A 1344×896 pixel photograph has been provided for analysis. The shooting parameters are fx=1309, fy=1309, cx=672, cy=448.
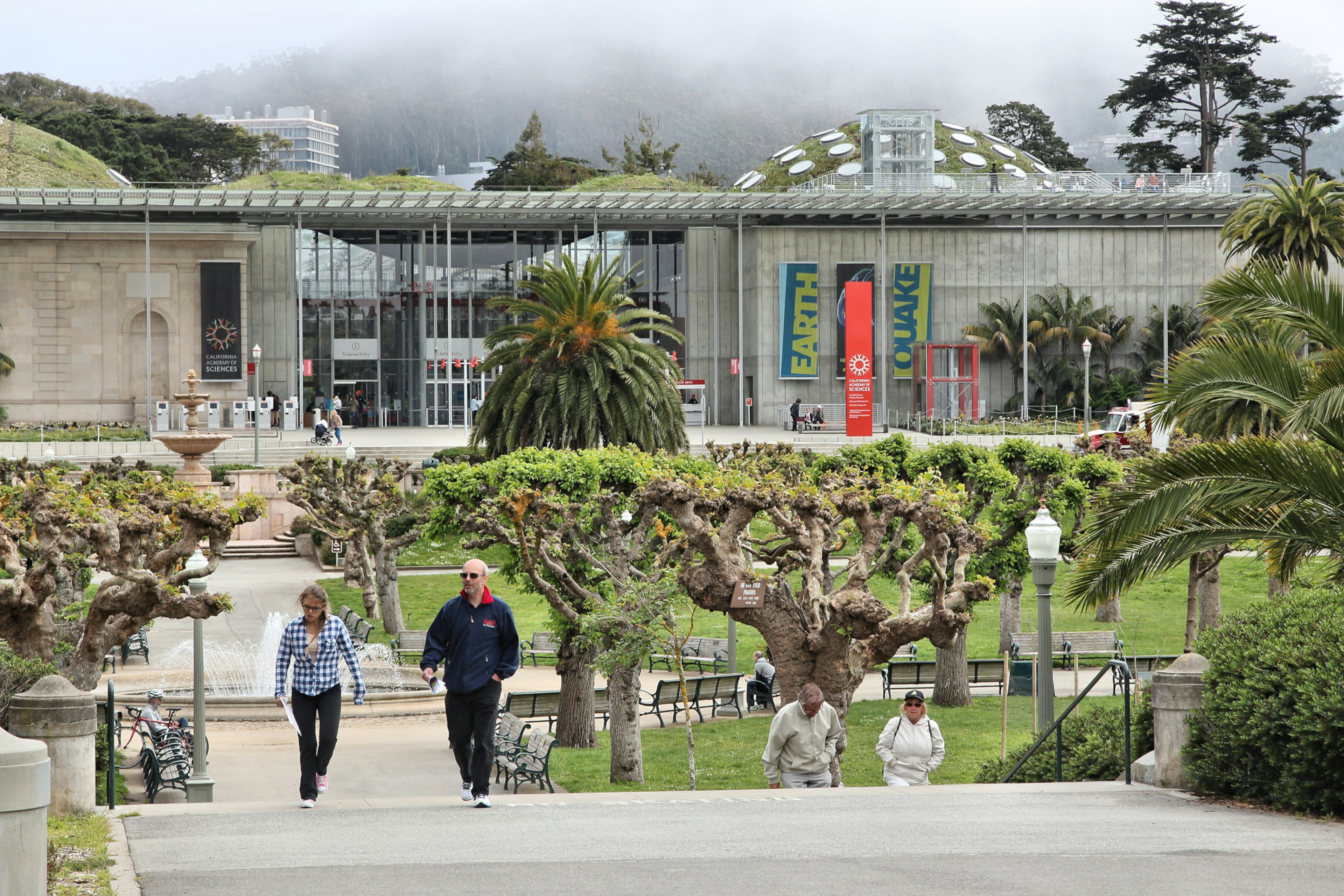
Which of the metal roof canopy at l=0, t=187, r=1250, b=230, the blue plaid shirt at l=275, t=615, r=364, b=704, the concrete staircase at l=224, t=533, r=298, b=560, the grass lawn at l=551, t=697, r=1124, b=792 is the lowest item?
the grass lawn at l=551, t=697, r=1124, b=792

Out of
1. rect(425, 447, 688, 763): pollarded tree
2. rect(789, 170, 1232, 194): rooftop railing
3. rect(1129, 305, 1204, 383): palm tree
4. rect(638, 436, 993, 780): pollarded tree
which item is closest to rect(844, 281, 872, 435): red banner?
rect(789, 170, 1232, 194): rooftop railing

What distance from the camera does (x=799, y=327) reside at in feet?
175

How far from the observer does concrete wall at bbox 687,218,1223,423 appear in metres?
53.7

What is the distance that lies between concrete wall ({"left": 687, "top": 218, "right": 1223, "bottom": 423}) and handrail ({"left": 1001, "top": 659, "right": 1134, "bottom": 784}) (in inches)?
1687

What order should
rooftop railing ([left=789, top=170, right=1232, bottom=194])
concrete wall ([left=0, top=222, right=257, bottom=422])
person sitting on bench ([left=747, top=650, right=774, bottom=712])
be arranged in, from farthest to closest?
rooftop railing ([left=789, top=170, right=1232, bottom=194]), concrete wall ([left=0, top=222, right=257, bottom=422]), person sitting on bench ([left=747, top=650, right=774, bottom=712])

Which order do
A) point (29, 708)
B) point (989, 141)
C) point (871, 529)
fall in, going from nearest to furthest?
point (29, 708) < point (871, 529) < point (989, 141)

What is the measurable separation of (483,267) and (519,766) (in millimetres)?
42185

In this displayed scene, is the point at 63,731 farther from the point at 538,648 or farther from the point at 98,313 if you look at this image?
the point at 98,313

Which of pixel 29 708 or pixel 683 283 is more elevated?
pixel 683 283

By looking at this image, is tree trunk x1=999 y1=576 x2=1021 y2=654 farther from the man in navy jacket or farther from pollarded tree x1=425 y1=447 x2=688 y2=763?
the man in navy jacket

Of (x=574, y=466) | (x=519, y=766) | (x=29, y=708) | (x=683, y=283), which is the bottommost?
(x=519, y=766)

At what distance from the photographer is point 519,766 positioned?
47.2ft

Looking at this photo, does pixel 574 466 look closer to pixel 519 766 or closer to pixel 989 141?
pixel 519 766

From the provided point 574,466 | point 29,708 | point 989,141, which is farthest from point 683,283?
point 29,708
